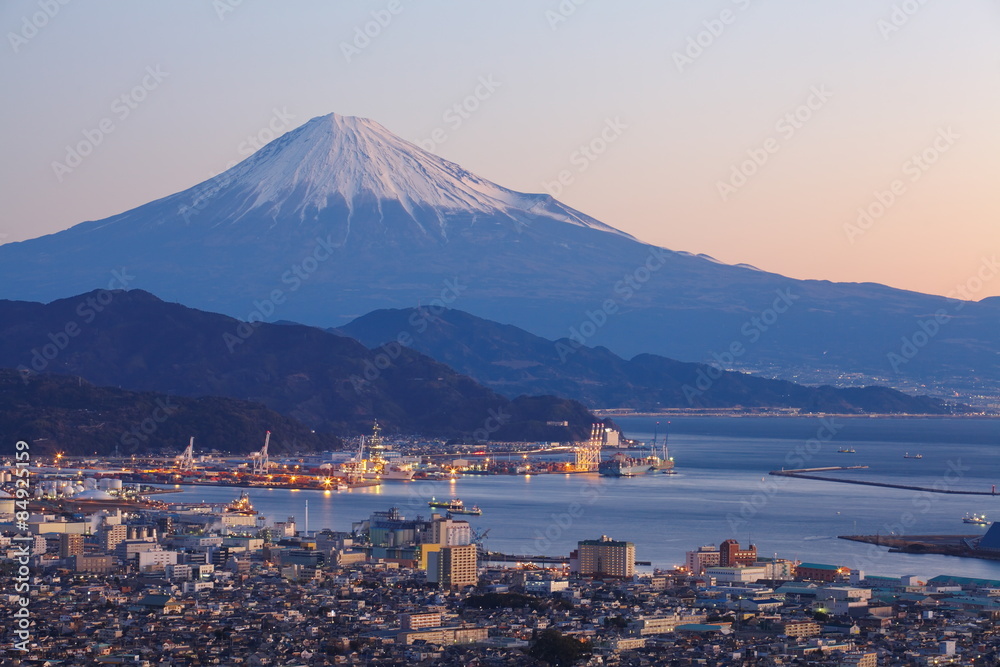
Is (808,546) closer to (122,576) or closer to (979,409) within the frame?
(122,576)

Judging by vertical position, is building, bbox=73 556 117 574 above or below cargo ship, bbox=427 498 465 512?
below

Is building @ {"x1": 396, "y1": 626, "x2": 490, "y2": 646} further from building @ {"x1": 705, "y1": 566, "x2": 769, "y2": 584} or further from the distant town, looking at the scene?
building @ {"x1": 705, "y1": 566, "x2": 769, "y2": 584}

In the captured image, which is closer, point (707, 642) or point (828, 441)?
point (707, 642)

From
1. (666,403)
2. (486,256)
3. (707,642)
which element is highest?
(486,256)

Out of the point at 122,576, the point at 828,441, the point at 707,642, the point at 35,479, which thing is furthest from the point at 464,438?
the point at 707,642

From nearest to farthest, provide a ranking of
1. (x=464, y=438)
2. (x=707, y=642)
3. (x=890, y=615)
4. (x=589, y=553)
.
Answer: (x=707, y=642) < (x=890, y=615) < (x=589, y=553) < (x=464, y=438)

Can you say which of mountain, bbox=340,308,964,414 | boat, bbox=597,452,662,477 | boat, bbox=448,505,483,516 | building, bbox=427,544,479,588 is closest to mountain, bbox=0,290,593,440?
boat, bbox=597,452,662,477
